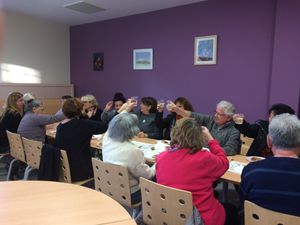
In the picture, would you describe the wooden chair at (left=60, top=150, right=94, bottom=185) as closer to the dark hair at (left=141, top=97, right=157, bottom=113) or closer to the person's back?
the person's back

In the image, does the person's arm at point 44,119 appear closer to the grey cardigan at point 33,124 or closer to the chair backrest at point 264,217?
the grey cardigan at point 33,124

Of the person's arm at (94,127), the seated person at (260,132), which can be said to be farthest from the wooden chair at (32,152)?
the seated person at (260,132)

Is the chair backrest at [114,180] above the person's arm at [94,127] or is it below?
below

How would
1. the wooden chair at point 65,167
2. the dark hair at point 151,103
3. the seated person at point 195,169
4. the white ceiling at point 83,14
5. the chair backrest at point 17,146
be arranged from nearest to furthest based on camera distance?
the seated person at point 195,169
the wooden chair at point 65,167
the chair backrest at point 17,146
the dark hair at point 151,103
the white ceiling at point 83,14

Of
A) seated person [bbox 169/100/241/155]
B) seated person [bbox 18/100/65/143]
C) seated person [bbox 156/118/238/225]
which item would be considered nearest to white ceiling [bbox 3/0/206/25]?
seated person [bbox 18/100/65/143]

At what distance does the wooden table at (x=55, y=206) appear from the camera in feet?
4.48

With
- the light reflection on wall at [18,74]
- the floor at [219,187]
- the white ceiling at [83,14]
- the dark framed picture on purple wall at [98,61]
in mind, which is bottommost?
the floor at [219,187]

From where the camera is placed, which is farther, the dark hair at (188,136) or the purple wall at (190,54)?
the purple wall at (190,54)

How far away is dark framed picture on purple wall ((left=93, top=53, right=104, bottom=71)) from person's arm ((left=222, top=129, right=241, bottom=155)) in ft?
13.2

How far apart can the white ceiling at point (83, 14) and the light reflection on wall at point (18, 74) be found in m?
1.08

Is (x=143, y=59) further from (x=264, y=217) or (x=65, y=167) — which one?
(x=264, y=217)

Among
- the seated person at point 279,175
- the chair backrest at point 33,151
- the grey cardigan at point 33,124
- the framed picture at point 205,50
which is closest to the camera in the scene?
the seated person at point 279,175

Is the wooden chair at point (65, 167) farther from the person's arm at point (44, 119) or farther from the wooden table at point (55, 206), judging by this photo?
the person's arm at point (44, 119)

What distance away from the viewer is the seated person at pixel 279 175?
4.67 feet
